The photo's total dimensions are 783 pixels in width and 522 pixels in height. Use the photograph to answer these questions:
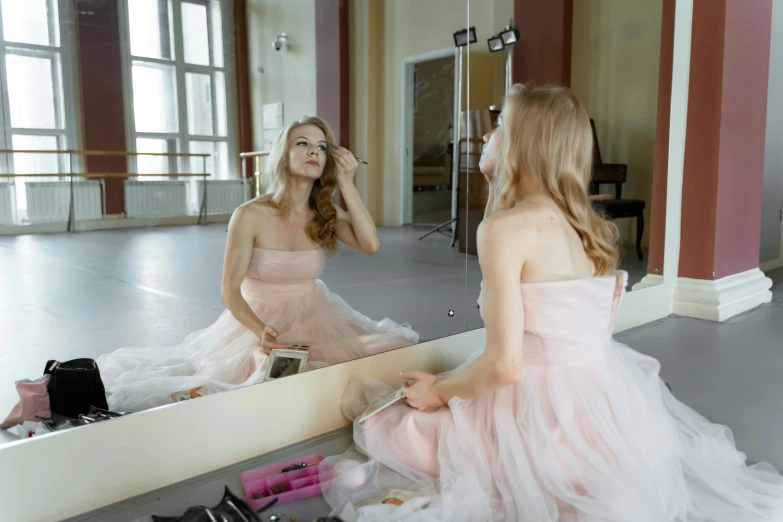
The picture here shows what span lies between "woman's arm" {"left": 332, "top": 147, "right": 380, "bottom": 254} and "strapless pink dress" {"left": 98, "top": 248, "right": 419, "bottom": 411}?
14 cm

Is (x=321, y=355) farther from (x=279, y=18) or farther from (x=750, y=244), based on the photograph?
(x=750, y=244)

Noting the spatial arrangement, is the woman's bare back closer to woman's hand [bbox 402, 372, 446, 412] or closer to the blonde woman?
woman's hand [bbox 402, 372, 446, 412]

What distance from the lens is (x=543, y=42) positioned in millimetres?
3404

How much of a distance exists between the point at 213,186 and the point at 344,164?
56cm

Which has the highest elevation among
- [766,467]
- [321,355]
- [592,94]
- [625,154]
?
[592,94]

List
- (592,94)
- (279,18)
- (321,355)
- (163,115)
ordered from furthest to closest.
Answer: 1. (592,94)
2. (321,355)
3. (279,18)
4. (163,115)

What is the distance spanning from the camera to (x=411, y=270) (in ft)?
9.34

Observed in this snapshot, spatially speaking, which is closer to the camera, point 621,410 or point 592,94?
point 621,410

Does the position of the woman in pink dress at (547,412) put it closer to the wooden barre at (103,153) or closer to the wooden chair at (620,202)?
the wooden barre at (103,153)

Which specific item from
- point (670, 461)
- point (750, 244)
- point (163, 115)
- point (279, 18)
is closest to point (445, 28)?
point (279, 18)

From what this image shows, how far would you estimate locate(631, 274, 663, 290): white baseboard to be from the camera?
13.2 ft

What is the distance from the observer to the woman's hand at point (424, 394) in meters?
1.96

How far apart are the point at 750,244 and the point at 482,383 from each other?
11.0ft

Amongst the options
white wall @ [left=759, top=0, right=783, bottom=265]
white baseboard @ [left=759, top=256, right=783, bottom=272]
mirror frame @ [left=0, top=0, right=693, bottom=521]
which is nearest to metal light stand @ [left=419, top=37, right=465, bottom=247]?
mirror frame @ [left=0, top=0, right=693, bottom=521]
